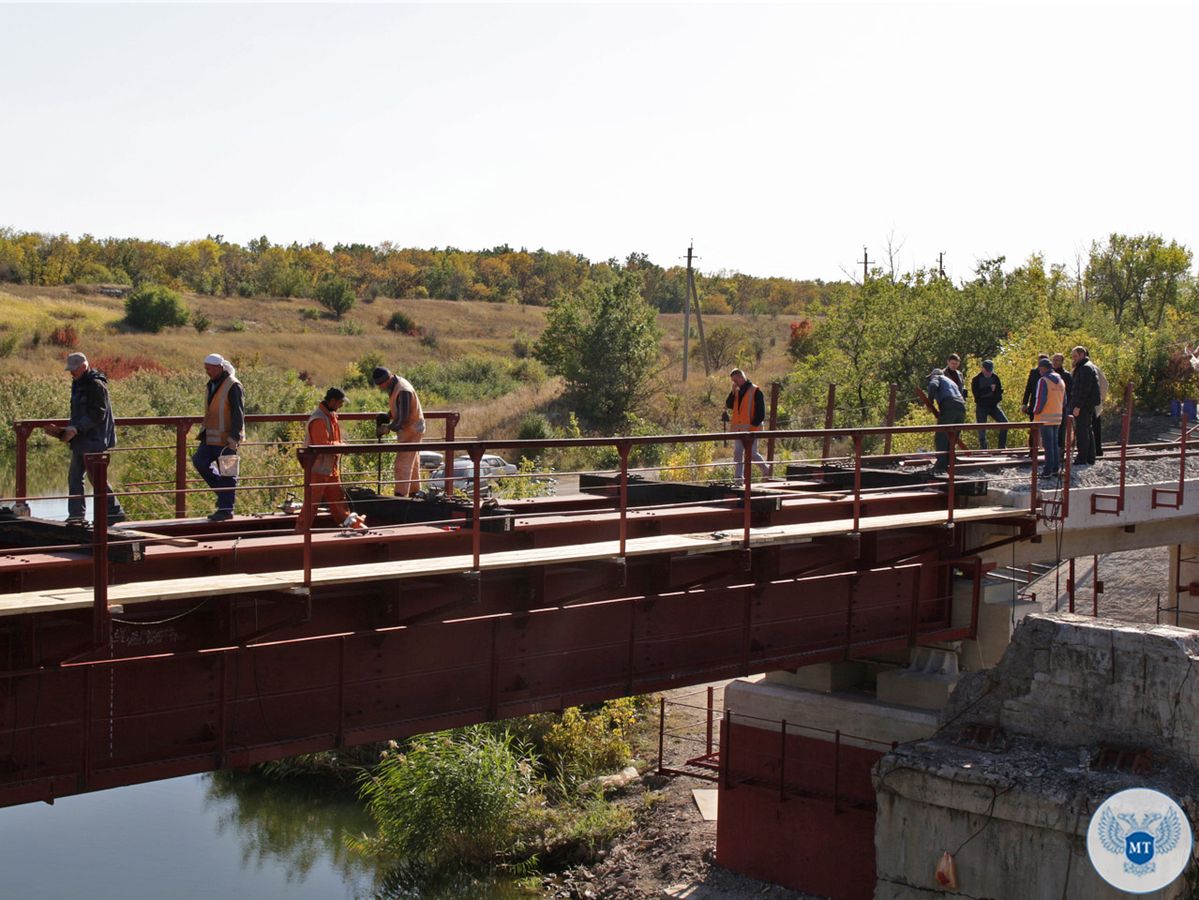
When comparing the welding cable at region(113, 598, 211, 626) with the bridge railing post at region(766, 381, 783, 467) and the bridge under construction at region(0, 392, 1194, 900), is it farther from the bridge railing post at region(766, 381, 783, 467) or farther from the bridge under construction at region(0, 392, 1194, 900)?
the bridge railing post at region(766, 381, 783, 467)

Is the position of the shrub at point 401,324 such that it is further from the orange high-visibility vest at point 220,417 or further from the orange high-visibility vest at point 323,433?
the orange high-visibility vest at point 323,433

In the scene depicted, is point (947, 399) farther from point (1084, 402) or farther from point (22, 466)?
point (22, 466)

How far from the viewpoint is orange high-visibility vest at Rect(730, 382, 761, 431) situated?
16.5m

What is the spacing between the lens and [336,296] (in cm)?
10012

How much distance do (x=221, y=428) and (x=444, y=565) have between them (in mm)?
3114

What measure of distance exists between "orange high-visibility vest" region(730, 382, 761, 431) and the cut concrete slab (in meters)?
5.57

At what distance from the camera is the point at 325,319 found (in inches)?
3888

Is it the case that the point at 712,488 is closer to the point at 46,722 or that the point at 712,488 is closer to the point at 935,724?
the point at 935,724

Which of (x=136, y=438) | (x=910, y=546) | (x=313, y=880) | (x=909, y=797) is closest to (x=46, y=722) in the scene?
(x=909, y=797)

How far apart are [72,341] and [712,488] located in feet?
212

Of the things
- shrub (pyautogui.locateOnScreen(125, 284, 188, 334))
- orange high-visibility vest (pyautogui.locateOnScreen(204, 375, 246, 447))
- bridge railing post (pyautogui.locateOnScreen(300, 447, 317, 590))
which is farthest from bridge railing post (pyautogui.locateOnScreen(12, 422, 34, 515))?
shrub (pyautogui.locateOnScreen(125, 284, 188, 334))

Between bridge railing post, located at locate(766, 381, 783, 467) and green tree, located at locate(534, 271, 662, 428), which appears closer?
bridge railing post, located at locate(766, 381, 783, 467)

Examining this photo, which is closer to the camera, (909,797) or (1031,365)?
(909,797)

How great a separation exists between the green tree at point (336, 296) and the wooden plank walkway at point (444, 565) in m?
88.9
